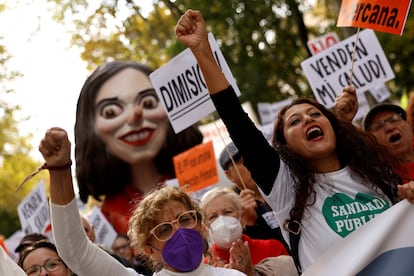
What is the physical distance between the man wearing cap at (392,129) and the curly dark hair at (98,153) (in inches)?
94.6

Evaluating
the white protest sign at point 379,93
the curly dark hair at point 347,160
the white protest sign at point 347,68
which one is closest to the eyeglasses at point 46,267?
the curly dark hair at point 347,160

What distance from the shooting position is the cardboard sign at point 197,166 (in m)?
8.01

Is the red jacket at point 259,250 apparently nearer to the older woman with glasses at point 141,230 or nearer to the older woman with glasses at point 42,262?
the older woman with glasses at point 42,262

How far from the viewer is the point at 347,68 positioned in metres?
7.75

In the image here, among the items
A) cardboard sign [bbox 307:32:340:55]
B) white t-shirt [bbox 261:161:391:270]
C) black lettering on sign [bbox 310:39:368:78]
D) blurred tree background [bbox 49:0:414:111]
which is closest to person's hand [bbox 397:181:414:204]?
white t-shirt [bbox 261:161:391:270]

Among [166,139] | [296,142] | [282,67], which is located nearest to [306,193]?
[296,142]

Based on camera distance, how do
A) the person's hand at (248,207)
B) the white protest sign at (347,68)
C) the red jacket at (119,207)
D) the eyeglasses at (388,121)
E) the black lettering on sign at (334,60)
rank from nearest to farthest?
the person's hand at (248,207)
the eyeglasses at (388,121)
the white protest sign at (347,68)
the black lettering on sign at (334,60)
the red jacket at (119,207)

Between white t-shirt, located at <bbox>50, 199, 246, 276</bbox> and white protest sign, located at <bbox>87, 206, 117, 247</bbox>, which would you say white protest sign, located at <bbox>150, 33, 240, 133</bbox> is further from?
white t-shirt, located at <bbox>50, 199, 246, 276</bbox>

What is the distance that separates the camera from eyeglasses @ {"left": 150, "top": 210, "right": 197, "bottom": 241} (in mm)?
3992

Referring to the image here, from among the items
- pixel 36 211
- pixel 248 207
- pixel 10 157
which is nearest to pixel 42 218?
pixel 36 211

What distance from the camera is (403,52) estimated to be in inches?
732

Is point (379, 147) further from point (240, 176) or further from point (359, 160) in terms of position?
point (240, 176)

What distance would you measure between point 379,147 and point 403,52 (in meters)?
14.5

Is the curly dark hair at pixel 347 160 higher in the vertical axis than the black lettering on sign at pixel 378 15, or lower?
lower
